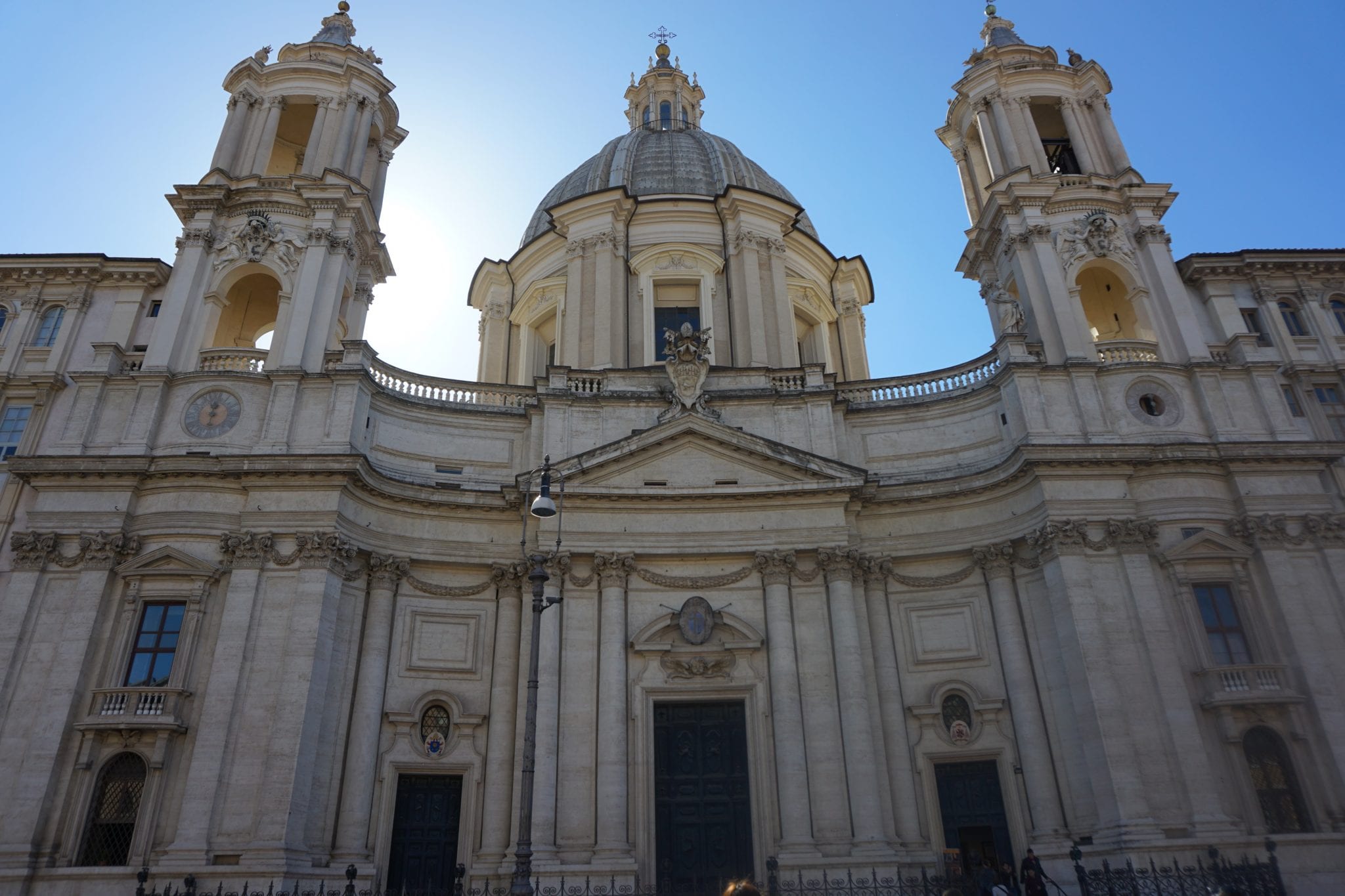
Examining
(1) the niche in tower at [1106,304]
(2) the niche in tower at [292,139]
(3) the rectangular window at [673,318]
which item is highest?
(2) the niche in tower at [292,139]

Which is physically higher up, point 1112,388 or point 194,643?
point 1112,388

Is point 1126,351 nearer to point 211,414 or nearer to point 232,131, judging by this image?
point 211,414

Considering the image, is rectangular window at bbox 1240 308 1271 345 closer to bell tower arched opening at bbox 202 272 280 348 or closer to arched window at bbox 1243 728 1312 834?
arched window at bbox 1243 728 1312 834

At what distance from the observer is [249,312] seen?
1149 inches

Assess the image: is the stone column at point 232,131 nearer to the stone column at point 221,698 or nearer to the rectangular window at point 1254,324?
the stone column at point 221,698

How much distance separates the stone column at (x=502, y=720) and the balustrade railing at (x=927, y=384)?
1106 centimetres

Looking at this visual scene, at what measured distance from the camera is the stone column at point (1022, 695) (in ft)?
68.7

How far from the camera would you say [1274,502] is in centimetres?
2256

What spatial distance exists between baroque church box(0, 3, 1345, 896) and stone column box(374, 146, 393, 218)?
2243 mm

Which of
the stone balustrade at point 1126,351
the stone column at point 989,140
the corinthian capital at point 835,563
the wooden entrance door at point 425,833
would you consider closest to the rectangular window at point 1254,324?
the stone balustrade at point 1126,351

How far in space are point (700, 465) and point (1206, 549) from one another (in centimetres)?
1261

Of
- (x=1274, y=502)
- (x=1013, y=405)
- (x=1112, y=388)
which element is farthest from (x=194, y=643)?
(x=1274, y=502)

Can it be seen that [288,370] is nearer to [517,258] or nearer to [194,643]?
[194,643]

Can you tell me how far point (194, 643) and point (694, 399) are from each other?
13660mm
